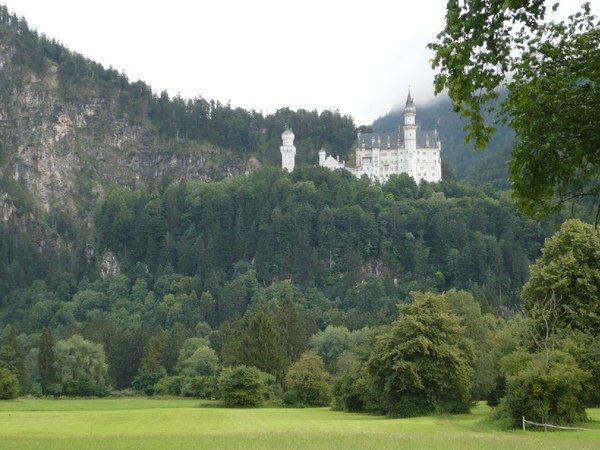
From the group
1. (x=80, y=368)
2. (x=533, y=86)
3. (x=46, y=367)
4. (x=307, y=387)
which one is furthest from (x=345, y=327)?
(x=533, y=86)

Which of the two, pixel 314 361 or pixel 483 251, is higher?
pixel 483 251

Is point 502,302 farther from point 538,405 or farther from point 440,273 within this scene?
point 538,405

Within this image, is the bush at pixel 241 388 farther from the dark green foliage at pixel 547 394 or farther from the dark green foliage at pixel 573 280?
the dark green foliage at pixel 547 394

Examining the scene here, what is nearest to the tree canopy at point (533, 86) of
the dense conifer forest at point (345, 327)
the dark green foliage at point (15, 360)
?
the dense conifer forest at point (345, 327)

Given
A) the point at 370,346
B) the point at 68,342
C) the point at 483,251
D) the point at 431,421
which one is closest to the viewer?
the point at 431,421

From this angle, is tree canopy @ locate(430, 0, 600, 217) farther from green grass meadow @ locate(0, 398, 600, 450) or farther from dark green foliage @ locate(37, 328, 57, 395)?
dark green foliage @ locate(37, 328, 57, 395)

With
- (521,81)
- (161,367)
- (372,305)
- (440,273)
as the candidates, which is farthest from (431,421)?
(440,273)

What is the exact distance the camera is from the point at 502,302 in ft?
574

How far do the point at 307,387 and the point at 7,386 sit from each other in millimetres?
31885

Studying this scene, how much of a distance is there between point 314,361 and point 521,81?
229ft

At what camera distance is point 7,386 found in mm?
97000

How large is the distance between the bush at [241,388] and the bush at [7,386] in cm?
2532

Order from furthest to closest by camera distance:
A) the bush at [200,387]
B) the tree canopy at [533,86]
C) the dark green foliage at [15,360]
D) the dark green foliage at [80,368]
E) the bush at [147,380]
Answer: the bush at [147,380] → the dark green foliage at [80,368] → the dark green foliage at [15,360] → the bush at [200,387] → the tree canopy at [533,86]

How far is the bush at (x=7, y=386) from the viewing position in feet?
316
